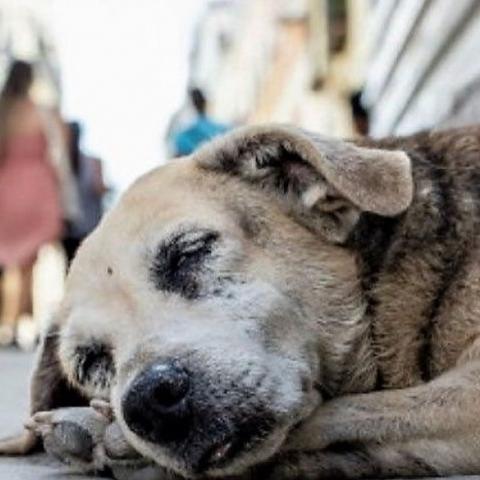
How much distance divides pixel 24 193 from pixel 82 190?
2.45ft

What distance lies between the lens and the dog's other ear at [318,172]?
14.7ft

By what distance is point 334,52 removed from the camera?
20.9 meters

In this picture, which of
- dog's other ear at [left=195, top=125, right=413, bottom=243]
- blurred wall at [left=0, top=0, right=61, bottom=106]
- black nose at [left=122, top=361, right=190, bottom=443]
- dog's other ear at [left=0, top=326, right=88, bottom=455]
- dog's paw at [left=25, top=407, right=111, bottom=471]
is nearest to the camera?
black nose at [left=122, top=361, right=190, bottom=443]

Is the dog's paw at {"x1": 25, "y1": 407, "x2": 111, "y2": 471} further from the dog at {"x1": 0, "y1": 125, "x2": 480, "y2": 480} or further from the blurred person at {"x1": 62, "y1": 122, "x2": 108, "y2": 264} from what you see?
the blurred person at {"x1": 62, "y1": 122, "x2": 108, "y2": 264}

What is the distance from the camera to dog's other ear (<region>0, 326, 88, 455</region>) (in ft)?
16.5

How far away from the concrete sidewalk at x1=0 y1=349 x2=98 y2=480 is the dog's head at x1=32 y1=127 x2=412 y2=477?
0.27 m

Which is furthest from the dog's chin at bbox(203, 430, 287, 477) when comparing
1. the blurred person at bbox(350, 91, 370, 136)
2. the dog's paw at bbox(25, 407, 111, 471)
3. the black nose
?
the blurred person at bbox(350, 91, 370, 136)

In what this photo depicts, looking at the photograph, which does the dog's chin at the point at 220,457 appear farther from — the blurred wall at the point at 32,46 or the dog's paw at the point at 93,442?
the blurred wall at the point at 32,46

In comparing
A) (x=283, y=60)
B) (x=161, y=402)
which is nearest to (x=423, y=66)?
(x=161, y=402)

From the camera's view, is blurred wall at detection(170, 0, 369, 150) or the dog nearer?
the dog

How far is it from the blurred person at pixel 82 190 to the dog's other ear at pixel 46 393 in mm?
7111

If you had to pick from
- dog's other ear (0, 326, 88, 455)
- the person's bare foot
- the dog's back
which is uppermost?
the dog's back

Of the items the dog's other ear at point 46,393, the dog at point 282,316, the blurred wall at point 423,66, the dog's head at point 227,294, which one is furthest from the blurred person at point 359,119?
the dog's head at point 227,294

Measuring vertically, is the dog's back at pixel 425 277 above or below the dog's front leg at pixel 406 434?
above
